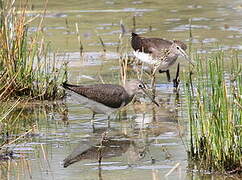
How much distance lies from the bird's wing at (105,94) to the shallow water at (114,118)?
27 cm

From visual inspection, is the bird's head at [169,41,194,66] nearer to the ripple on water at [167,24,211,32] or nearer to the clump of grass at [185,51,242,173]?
the ripple on water at [167,24,211,32]

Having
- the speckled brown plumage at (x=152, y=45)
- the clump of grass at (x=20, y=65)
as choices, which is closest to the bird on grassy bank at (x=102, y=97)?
the clump of grass at (x=20, y=65)

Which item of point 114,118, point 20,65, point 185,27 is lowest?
point 114,118

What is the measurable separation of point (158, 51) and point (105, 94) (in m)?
3.11

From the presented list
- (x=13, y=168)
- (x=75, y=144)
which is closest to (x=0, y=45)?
(x=75, y=144)

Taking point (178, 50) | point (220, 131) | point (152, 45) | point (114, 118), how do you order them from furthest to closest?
point (152, 45), point (178, 50), point (114, 118), point (220, 131)

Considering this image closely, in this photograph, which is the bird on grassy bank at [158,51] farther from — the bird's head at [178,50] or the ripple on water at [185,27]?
the ripple on water at [185,27]

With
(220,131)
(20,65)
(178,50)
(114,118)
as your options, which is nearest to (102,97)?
(114,118)

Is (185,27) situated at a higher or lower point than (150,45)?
lower

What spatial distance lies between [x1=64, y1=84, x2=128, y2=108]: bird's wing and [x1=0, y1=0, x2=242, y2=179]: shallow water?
0.88ft

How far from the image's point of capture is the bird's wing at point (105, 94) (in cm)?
949

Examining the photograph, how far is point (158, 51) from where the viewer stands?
12531 millimetres

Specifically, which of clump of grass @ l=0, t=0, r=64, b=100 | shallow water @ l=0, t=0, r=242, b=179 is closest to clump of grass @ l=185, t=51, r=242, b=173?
shallow water @ l=0, t=0, r=242, b=179

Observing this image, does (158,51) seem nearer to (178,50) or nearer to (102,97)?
(178,50)
